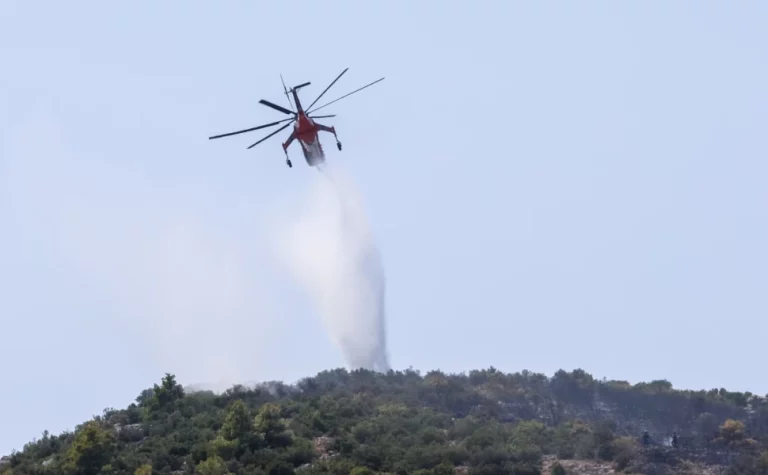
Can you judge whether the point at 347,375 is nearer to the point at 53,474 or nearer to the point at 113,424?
the point at 113,424

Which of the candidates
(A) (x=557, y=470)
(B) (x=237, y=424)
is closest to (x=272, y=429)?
(B) (x=237, y=424)

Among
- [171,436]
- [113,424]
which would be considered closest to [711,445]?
[171,436]

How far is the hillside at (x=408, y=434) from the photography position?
5569cm

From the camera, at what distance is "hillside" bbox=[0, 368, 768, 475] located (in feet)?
183

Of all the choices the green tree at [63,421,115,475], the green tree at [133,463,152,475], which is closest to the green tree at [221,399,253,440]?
the green tree at [133,463,152,475]

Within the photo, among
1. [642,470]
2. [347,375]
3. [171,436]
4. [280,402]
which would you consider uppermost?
[347,375]

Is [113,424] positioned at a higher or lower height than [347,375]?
lower

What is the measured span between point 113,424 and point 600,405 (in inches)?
1246

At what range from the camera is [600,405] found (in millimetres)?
80312

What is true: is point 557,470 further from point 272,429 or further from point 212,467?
point 212,467

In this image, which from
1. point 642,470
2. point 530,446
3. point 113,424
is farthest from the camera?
point 113,424

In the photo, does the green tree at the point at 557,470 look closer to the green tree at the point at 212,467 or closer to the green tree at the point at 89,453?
the green tree at the point at 212,467

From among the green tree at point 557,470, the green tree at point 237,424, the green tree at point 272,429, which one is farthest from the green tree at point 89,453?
the green tree at point 557,470

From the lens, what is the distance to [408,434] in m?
61.9
